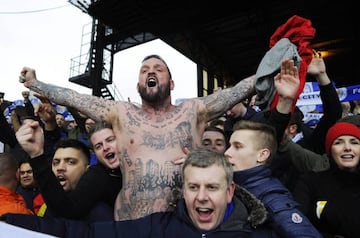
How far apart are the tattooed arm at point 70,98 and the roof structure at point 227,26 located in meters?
10.0

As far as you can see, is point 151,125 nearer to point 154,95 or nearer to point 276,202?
point 154,95

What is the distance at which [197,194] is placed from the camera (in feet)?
6.35

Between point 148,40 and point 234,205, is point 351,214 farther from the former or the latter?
point 148,40

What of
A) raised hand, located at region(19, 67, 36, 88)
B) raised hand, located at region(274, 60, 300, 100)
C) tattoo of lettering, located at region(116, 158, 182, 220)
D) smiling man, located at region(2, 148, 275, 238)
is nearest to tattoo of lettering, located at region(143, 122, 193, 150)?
tattoo of lettering, located at region(116, 158, 182, 220)

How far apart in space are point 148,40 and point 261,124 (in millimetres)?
13489

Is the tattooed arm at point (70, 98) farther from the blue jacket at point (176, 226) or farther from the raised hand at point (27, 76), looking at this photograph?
the blue jacket at point (176, 226)

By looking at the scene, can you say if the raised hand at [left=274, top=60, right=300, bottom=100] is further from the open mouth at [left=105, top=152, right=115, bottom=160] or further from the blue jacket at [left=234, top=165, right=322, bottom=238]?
the open mouth at [left=105, top=152, right=115, bottom=160]

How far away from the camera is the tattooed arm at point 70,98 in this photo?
2840mm

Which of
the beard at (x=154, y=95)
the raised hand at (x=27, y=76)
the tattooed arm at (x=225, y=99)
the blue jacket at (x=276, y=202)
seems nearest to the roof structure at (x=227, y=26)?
the tattooed arm at (x=225, y=99)

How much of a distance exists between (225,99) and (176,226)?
120cm

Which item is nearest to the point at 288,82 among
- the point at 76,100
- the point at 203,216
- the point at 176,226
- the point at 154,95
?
the point at 154,95

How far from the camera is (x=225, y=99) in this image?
2.89 metres

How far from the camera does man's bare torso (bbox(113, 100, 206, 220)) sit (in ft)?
8.11

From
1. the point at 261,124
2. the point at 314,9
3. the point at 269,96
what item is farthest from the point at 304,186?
the point at 314,9
